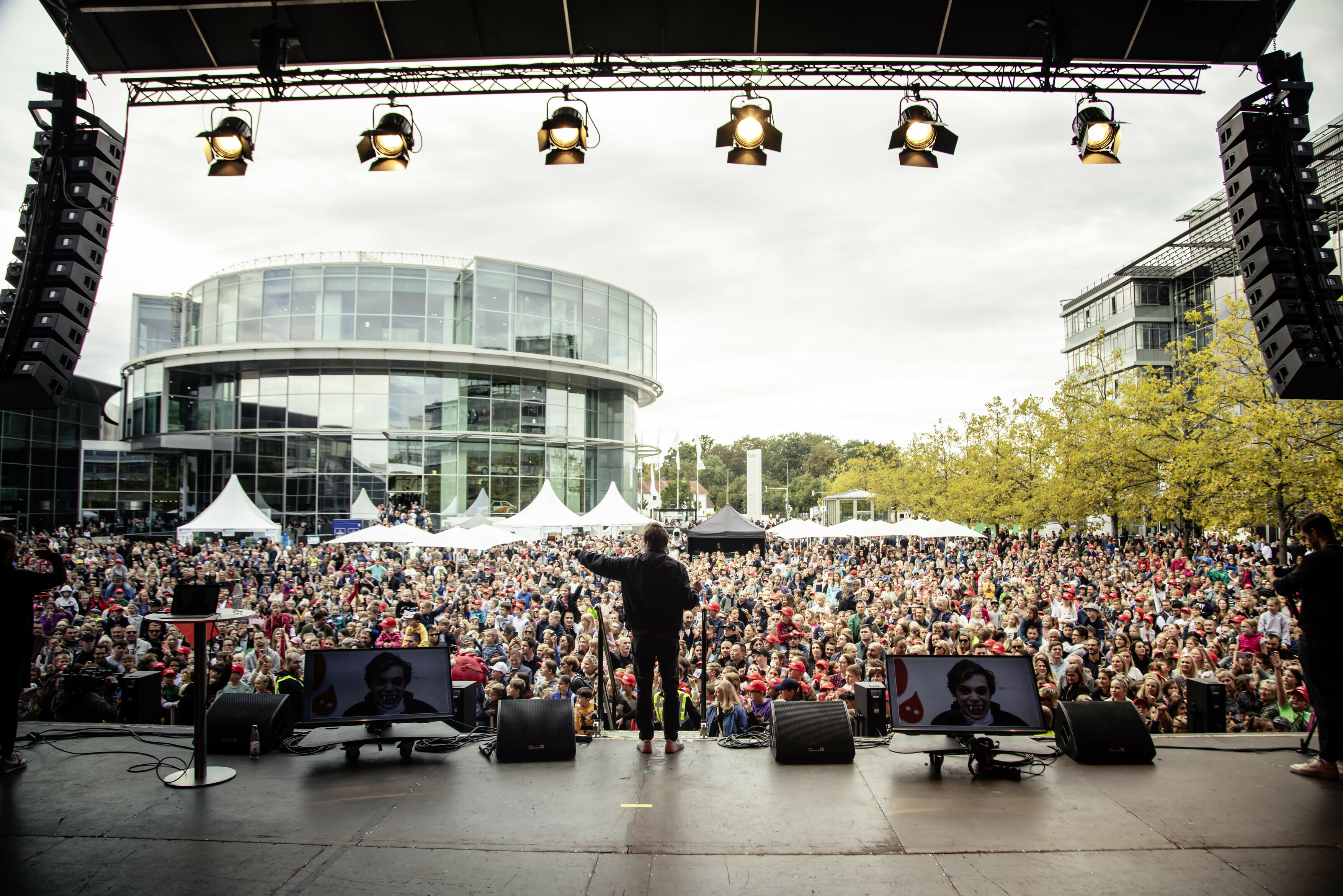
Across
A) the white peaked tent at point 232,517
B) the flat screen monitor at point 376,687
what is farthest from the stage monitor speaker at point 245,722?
the white peaked tent at point 232,517

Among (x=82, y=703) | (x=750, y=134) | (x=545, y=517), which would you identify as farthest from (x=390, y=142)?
(x=545, y=517)

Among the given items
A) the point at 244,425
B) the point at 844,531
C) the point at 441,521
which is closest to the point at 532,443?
the point at 441,521

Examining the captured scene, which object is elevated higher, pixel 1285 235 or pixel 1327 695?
pixel 1285 235

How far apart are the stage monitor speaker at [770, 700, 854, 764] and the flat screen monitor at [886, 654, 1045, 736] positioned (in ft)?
1.10

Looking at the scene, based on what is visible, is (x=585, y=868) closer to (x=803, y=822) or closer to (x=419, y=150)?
(x=803, y=822)

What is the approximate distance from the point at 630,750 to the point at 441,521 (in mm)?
26988

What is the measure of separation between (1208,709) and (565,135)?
6.97 meters

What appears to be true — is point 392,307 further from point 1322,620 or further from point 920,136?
point 1322,620

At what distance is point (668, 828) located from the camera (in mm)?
3521

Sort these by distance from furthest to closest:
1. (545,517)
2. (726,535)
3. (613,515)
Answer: (613,515) → (545,517) → (726,535)

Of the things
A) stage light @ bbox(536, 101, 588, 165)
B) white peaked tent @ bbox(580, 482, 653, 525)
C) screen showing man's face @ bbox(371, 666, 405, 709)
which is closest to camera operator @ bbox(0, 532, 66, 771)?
screen showing man's face @ bbox(371, 666, 405, 709)

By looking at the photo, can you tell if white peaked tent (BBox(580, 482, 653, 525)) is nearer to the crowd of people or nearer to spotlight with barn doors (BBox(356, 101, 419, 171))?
the crowd of people

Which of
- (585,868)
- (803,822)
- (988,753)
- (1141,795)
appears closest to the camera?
(585,868)

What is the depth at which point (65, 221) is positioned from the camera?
5.41 meters
